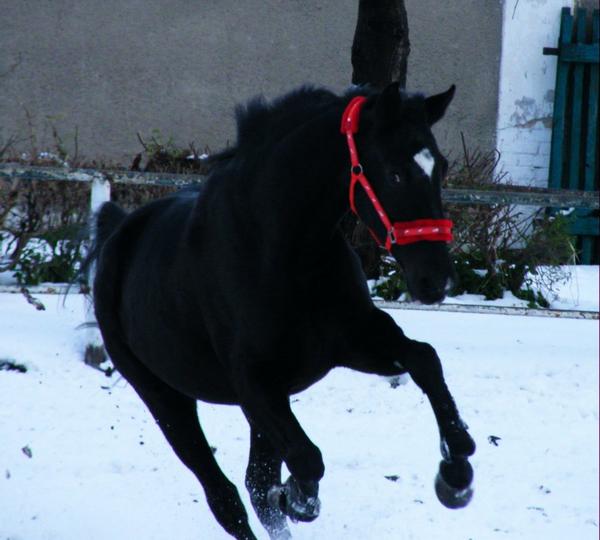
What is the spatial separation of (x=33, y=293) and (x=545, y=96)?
5792 mm

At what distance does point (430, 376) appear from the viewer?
298 centimetres

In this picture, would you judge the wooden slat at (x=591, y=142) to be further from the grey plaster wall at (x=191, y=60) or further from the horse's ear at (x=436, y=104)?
the horse's ear at (x=436, y=104)

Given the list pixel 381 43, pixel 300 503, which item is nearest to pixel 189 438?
pixel 300 503

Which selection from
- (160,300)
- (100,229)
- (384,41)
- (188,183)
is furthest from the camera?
(384,41)

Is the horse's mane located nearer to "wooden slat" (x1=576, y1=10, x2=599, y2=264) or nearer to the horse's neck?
the horse's neck

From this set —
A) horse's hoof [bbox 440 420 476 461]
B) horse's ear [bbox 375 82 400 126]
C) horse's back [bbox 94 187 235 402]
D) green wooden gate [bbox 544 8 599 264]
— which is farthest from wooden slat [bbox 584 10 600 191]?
horse's ear [bbox 375 82 400 126]

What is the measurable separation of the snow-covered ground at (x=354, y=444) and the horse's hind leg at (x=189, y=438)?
24.7 inches

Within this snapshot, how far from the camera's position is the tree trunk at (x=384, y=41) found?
663 centimetres

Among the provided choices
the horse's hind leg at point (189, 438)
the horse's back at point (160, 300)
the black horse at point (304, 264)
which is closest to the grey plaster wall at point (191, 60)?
the horse's back at point (160, 300)

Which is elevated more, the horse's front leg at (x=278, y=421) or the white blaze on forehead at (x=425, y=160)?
the white blaze on forehead at (x=425, y=160)

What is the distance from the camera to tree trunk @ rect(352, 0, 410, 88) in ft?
21.7

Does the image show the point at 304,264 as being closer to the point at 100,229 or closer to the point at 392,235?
the point at 392,235

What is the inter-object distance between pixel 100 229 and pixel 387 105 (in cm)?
203

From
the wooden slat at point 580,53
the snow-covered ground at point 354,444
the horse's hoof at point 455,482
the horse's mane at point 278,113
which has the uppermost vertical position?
the wooden slat at point 580,53
